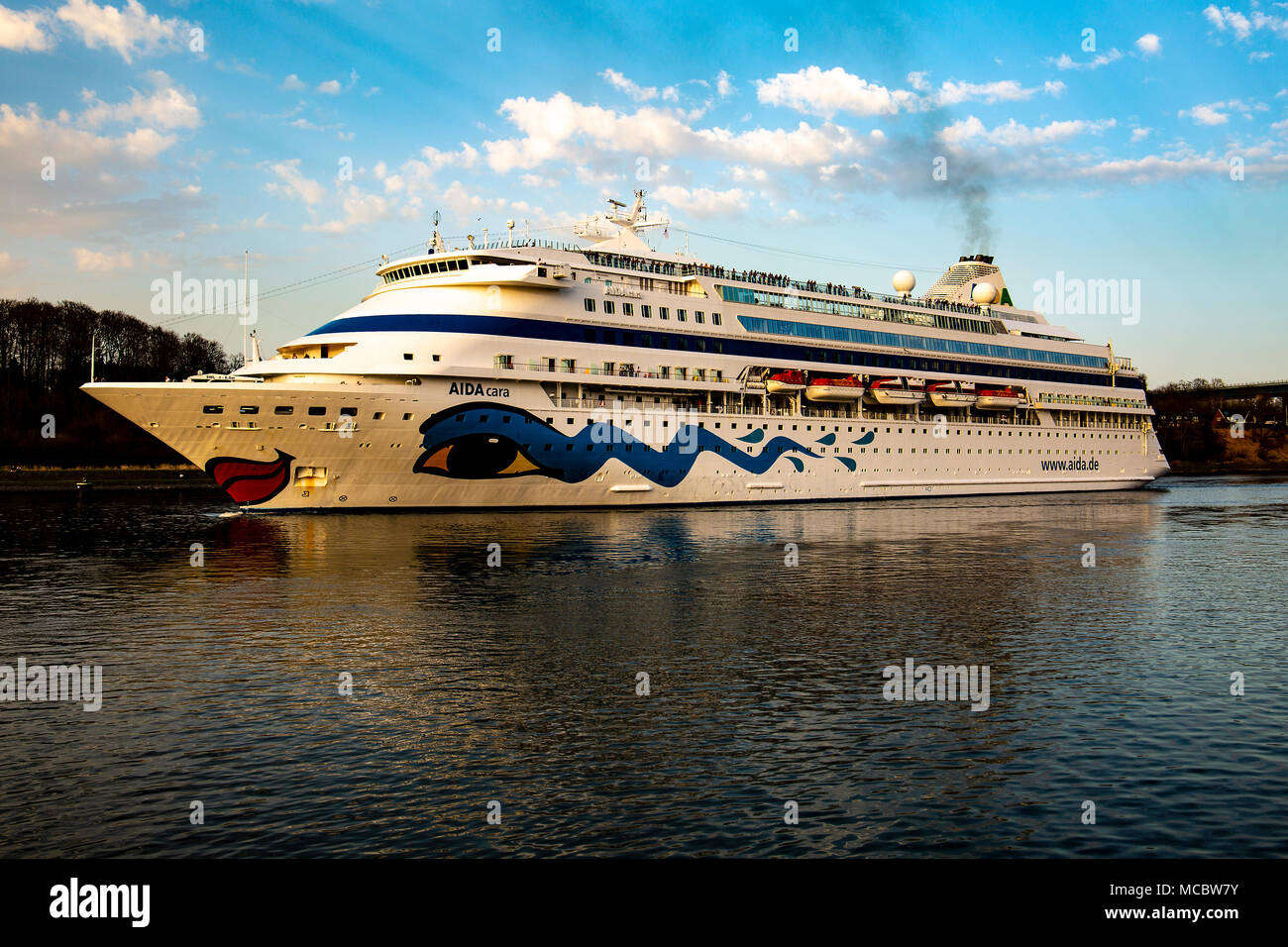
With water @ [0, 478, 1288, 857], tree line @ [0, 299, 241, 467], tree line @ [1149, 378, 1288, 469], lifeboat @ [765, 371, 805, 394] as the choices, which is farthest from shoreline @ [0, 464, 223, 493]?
tree line @ [1149, 378, 1288, 469]

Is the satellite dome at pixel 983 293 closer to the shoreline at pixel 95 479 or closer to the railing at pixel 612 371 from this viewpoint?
the railing at pixel 612 371

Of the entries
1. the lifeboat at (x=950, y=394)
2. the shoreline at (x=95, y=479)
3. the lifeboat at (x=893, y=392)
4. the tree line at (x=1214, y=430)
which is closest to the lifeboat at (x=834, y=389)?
the lifeboat at (x=893, y=392)

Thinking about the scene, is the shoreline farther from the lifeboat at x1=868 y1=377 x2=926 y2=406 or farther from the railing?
the lifeboat at x1=868 y1=377 x2=926 y2=406

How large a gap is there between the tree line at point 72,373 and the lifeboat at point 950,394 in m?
70.8

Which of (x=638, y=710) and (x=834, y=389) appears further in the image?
(x=834, y=389)

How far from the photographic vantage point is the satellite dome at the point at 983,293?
8012cm

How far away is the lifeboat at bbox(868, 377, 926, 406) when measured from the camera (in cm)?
6500

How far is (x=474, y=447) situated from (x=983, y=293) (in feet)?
172

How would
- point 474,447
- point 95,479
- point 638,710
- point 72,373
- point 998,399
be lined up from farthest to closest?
point 72,373 < point 95,479 < point 998,399 < point 474,447 < point 638,710

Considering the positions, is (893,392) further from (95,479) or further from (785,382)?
(95,479)

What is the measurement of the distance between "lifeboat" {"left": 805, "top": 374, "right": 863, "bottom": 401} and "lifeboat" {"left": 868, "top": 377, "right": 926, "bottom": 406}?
2.18 meters

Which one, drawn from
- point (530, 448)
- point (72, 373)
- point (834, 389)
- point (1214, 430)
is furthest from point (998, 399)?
point (1214, 430)

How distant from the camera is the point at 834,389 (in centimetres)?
6125
